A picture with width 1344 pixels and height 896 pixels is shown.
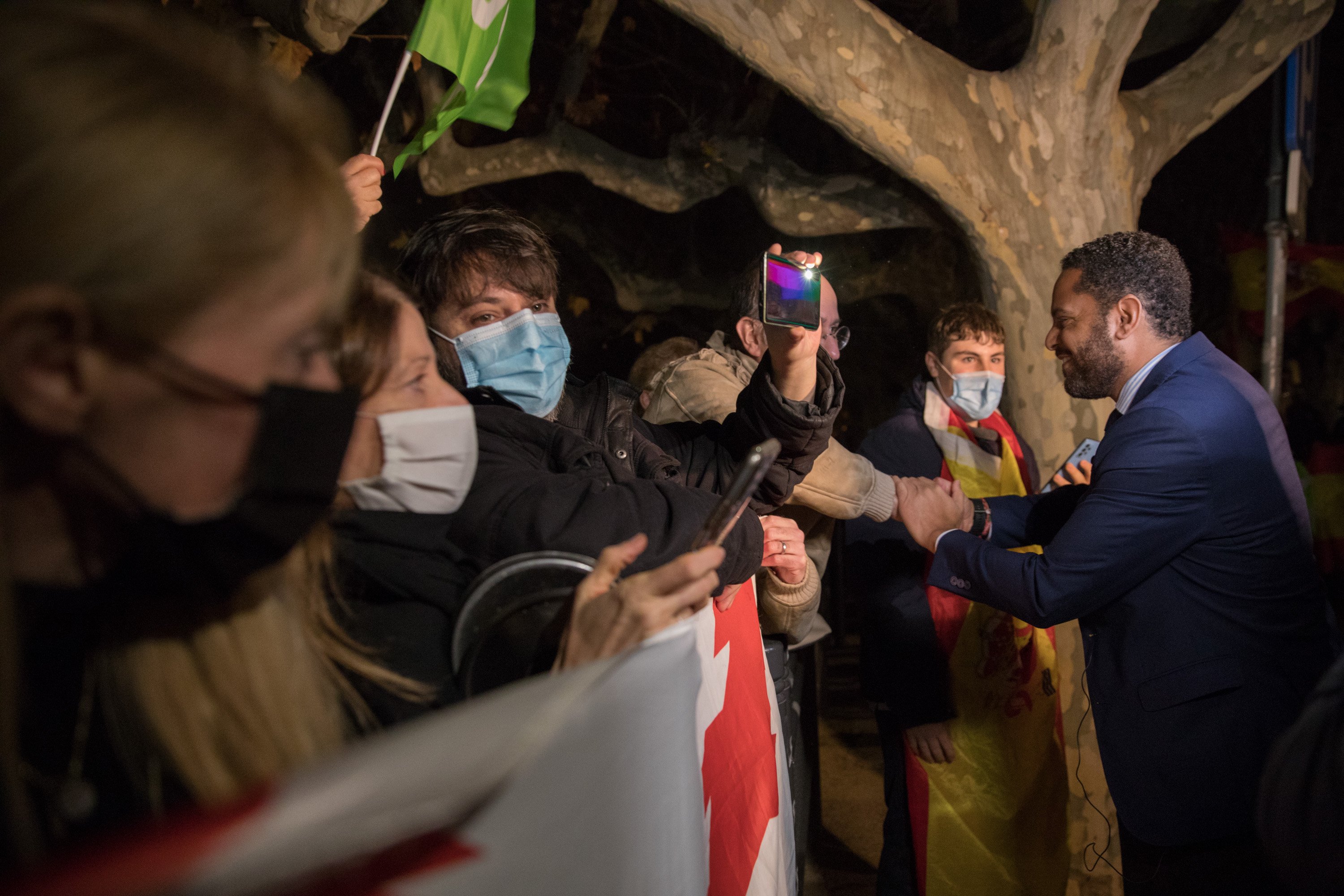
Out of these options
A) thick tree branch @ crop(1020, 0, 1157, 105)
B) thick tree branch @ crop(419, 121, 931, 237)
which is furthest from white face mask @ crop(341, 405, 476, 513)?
→ thick tree branch @ crop(419, 121, 931, 237)

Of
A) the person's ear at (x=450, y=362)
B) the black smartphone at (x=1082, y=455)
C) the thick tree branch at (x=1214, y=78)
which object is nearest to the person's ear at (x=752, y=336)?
the black smartphone at (x=1082, y=455)

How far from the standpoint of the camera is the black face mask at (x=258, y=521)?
30.4 inches

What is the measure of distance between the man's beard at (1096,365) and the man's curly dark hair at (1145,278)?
95 mm

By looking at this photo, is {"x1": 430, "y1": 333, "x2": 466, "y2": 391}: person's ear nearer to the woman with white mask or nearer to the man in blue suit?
the woman with white mask

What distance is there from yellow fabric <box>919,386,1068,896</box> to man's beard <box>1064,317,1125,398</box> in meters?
0.86

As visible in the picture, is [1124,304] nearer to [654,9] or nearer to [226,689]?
[226,689]

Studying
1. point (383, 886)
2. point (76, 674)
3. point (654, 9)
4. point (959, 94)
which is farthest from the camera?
point (654, 9)

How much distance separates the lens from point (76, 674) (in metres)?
0.83

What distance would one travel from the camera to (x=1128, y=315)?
2451 mm

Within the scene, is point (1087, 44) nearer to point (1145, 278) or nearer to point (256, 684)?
point (1145, 278)

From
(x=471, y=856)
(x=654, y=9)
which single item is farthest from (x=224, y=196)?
(x=654, y=9)

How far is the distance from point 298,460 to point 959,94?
11.7 ft

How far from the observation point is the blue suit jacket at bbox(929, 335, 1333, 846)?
2074mm

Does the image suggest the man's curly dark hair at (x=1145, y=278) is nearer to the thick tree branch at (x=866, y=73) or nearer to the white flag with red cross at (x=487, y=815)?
the thick tree branch at (x=866, y=73)
